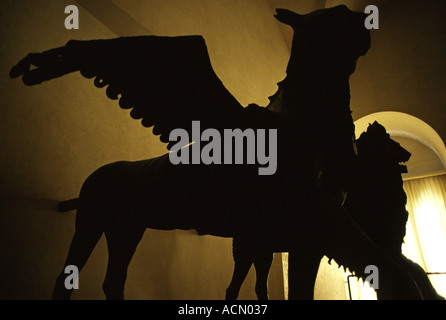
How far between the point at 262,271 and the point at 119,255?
646 mm

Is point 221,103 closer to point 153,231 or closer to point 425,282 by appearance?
point 425,282

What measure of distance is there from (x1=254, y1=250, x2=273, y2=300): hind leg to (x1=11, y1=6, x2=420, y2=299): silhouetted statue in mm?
473

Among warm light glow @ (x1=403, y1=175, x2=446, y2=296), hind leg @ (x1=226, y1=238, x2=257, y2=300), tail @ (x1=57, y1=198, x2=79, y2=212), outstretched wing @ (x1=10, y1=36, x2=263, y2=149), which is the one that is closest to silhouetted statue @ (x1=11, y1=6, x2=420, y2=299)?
outstretched wing @ (x1=10, y1=36, x2=263, y2=149)

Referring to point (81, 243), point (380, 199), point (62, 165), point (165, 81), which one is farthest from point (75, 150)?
point (380, 199)

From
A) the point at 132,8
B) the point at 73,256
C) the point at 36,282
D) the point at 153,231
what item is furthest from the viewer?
the point at 132,8

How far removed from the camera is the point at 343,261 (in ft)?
2.69

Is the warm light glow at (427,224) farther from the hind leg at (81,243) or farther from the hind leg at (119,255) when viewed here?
the hind leg at (81,243)

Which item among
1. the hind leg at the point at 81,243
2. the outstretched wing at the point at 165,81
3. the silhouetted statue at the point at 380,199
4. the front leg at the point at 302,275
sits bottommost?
the front leg at the point at 302,275

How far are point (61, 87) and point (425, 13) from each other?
14.1 ft

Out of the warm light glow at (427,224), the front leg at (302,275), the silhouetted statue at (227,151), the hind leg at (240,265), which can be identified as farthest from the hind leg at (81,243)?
the warm light glow at (427,224)

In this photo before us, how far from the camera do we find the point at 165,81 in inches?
38.0

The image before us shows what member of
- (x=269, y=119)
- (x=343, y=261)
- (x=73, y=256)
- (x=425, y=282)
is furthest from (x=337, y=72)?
(x=73, y=256)

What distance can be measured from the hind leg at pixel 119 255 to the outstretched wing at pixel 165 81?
347 mm

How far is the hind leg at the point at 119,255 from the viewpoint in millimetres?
1055
